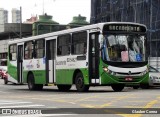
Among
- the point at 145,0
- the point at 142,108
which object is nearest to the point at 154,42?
the point at 145,0

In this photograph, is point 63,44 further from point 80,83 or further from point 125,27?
point 125,27

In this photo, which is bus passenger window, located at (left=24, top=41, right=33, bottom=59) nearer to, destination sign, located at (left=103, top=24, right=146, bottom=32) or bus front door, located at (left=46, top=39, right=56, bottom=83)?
bus front door, located at (left=46, top=39, right=56, bottom=83)

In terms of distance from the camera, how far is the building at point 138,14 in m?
48.2

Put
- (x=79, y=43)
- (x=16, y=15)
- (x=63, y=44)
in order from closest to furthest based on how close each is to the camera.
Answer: (x=79, y=43), (x=63, y=44), (x=16, y=15)

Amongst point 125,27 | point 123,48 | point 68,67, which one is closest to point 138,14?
point 68,67

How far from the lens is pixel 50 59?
88.4 ft

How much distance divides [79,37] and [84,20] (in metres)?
61.6

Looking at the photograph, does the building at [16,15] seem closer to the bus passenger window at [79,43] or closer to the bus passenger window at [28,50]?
the bus passenger window at [28,50]

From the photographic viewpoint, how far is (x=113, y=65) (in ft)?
73.8

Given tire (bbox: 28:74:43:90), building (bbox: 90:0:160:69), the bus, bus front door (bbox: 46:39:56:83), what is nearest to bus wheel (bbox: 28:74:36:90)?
tire (bbox: 28:74:43:90)

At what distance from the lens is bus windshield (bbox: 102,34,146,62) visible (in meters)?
22.5

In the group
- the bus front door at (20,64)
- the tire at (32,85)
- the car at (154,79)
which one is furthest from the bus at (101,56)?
the bus front door at (20,64)

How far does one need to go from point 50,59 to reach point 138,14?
2655 cm

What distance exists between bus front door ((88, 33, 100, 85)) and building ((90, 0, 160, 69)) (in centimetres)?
1965
